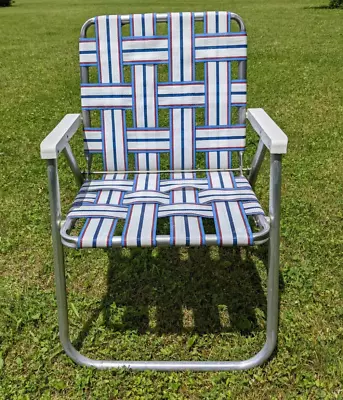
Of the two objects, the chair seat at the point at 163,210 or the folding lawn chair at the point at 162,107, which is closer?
the chair seat at the point at 163,210

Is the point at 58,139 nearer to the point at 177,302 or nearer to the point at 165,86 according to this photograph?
the point at 165,86

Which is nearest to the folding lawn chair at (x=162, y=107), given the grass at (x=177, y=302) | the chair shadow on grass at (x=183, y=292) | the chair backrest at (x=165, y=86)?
the chair backrest at (x=165, y=86)

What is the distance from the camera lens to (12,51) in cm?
1055

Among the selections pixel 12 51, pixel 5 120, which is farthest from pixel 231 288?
pixel 12 51

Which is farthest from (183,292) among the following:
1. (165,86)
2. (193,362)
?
(165,86)

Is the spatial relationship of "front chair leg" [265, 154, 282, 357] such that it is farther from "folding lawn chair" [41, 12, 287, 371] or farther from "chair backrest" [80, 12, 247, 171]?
"chair backrest" [80, 12, 247, 171]

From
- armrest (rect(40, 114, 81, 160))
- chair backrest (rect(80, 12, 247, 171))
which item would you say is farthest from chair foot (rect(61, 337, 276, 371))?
Answer: chair backrest (rect(80, 12, 247, 171))

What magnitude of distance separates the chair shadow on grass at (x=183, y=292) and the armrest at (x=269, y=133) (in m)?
0.85

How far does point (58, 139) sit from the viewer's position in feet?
6.78

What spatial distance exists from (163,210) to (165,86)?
0.68 m

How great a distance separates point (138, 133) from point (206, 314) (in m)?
0.90

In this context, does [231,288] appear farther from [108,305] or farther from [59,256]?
[59,256]

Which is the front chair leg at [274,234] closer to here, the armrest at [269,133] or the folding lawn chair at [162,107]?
the armrest at [269,133]

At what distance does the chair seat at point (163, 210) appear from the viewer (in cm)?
191
